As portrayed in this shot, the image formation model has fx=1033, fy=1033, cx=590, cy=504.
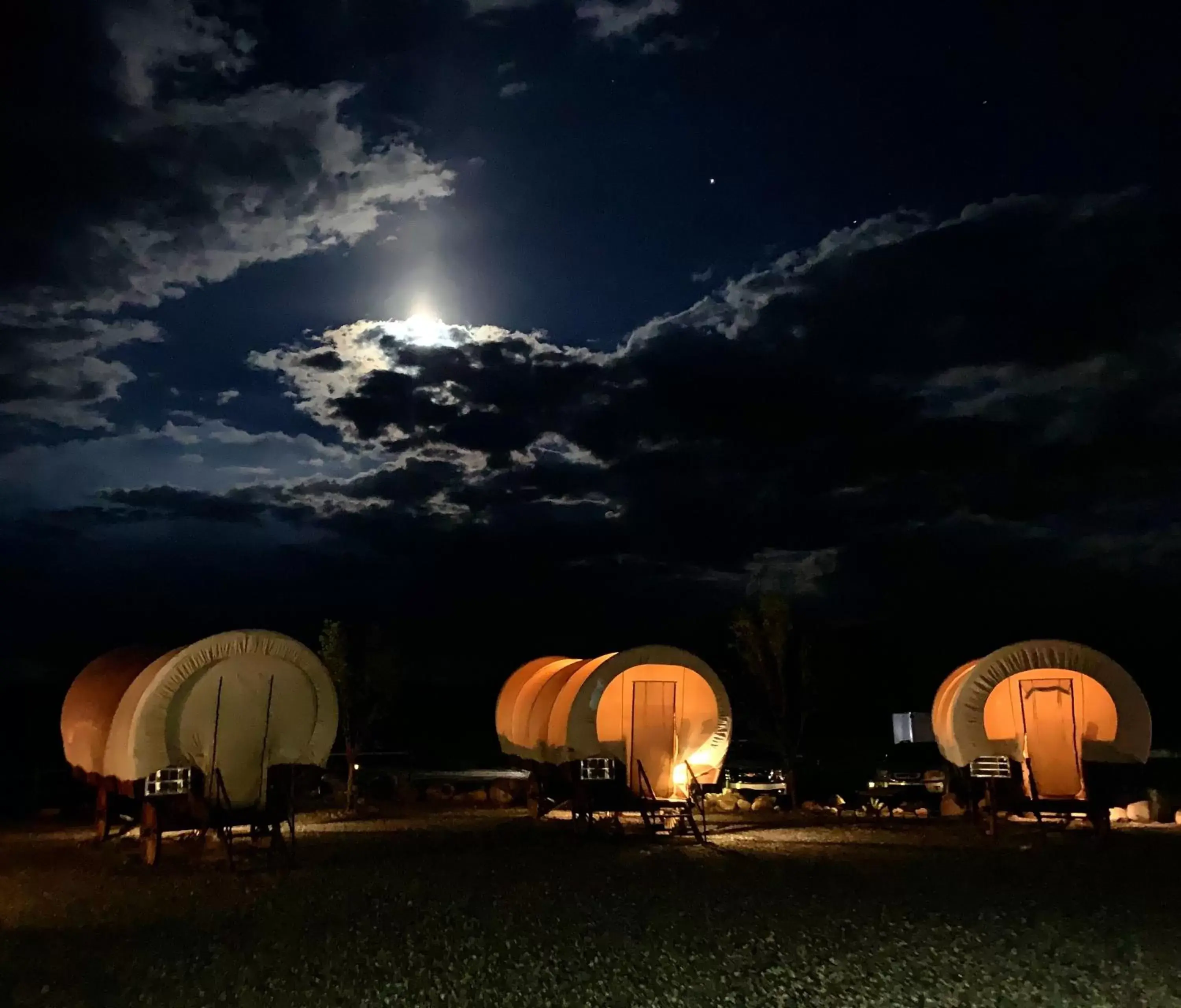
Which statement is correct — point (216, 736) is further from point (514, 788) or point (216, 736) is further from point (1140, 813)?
point (1140, 813)

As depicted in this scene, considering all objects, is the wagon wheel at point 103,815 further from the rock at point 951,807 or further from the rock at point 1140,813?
the rock at point 1140,813

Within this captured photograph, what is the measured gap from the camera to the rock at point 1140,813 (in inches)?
721

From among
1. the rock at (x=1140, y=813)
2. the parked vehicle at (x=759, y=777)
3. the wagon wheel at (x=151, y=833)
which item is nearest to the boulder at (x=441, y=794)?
the parked vehicle at (x=759, y=777)

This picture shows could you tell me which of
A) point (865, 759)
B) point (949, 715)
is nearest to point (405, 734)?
point (865, 759)

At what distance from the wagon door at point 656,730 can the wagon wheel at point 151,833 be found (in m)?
8.32

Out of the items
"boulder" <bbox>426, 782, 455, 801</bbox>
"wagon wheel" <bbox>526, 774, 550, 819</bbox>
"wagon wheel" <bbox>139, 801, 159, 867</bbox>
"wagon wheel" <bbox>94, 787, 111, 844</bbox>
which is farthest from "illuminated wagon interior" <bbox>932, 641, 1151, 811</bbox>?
"wagon wheel" <bbox>94, 787, 111, 844</bbox>

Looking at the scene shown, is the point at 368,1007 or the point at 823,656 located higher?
the point at 823,656

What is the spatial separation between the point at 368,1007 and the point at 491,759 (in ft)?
103

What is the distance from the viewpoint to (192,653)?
13.9 meters

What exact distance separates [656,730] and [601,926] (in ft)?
32.9

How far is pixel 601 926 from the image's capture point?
923cm

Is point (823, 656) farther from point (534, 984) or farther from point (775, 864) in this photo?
point (534, 984)

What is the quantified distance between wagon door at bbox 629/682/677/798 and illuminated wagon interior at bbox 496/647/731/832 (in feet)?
0.05

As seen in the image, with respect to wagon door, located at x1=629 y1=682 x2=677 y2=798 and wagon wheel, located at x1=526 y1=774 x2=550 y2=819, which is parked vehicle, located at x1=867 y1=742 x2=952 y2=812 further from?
wagon wheel, located at x1=526 y1=774 x2=550 y2=819
